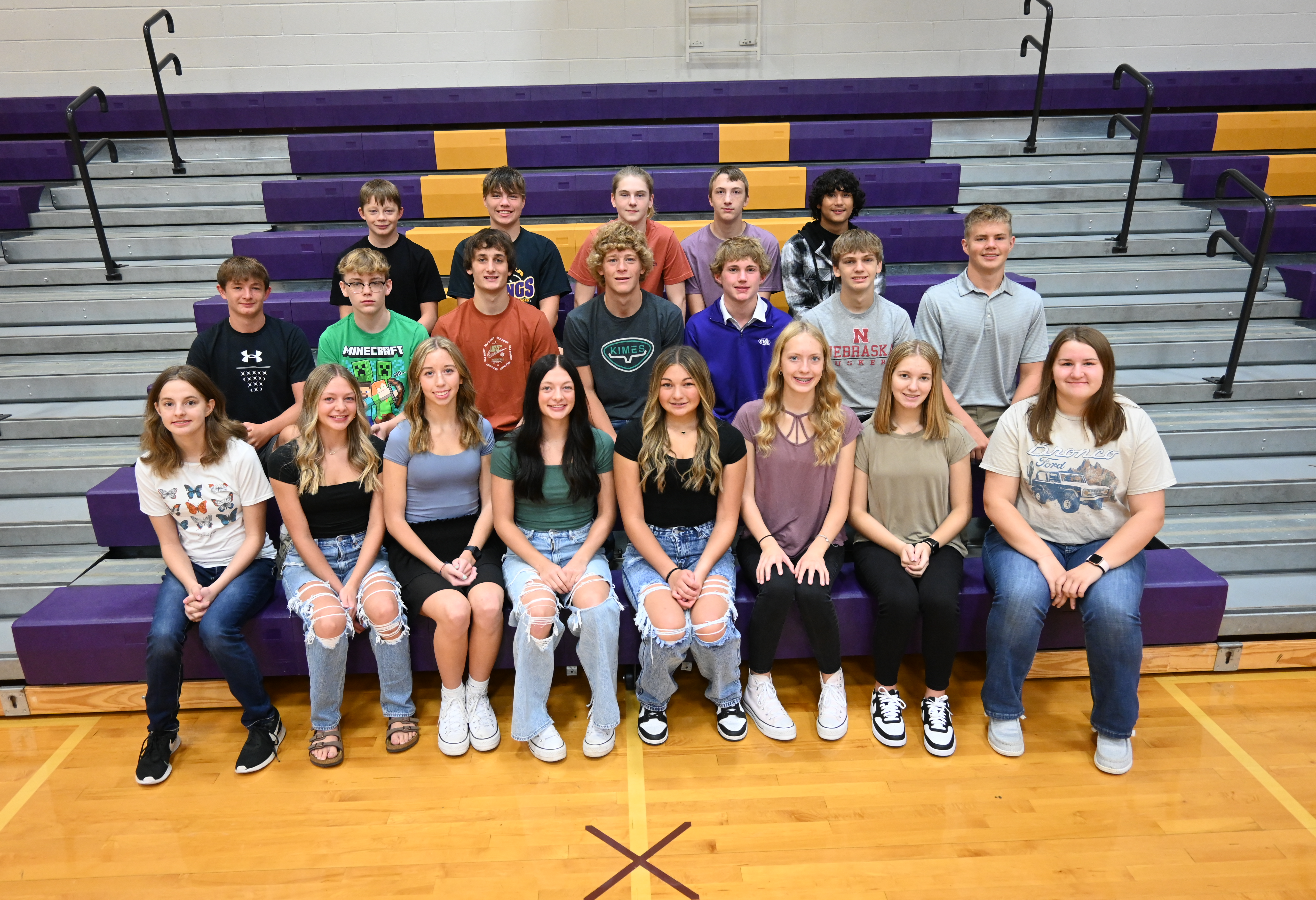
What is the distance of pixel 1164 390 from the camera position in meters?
3.51

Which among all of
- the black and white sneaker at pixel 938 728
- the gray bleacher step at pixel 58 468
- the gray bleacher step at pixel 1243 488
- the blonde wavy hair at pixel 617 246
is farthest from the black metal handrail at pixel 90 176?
the gray bleacher step at pixel 1243 488

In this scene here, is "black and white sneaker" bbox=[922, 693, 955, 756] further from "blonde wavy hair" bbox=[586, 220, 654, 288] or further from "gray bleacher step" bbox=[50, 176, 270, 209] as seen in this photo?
"gray bleacher step" bbox=[50, 176, 270, 209]

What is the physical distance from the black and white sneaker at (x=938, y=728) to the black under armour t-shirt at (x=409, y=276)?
7.58 feet

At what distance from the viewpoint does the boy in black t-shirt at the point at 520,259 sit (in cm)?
308

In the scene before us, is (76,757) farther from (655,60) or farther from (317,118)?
(655,60)

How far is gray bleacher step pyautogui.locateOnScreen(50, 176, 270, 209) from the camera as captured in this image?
4645 mm

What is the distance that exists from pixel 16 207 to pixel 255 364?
2854 mm

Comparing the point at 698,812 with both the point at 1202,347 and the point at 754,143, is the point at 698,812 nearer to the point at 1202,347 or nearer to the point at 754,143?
the point at 1202,347

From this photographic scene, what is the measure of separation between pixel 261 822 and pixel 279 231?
10.9 ft

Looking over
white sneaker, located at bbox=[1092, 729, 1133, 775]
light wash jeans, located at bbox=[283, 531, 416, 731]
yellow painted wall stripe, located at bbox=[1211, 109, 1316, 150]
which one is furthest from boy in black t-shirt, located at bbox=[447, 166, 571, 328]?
yellow painted wall stripe, located at bbox=[1211, 109, 1316, 150]

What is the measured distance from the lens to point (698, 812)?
209 centimetres

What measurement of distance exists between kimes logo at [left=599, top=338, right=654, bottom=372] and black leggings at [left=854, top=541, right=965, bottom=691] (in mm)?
1011

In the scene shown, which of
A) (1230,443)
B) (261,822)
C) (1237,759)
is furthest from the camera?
(1230,443)

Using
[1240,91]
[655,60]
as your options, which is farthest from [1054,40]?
[655,60]
